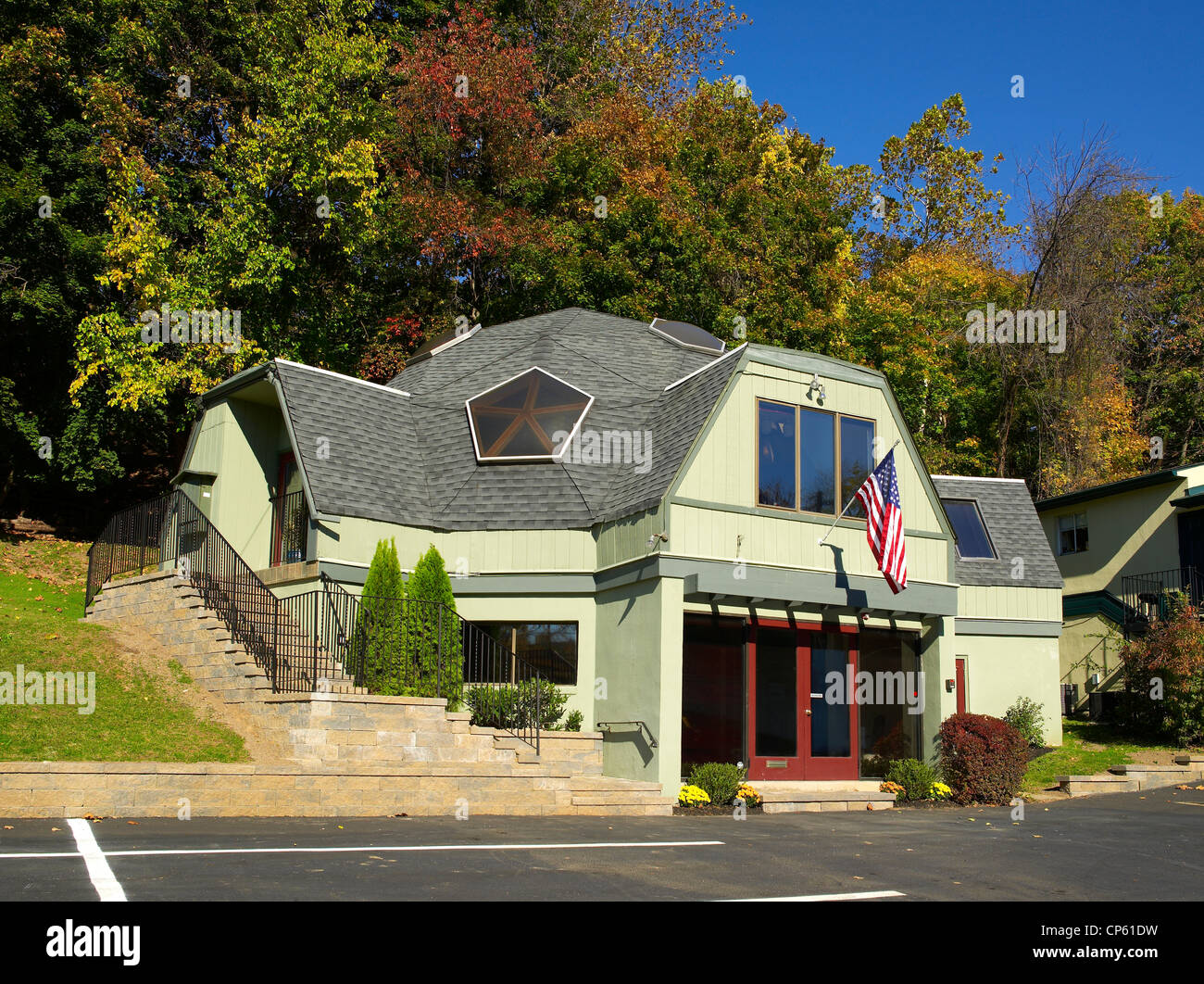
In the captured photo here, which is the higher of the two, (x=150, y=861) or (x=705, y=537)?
(x=705, y=537)

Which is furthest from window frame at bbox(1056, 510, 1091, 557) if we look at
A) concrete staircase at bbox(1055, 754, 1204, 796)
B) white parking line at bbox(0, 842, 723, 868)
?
white parking line at bbox(0, 842, 723, 868)

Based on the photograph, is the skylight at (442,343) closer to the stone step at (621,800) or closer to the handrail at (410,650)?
the handrail at (410,650)

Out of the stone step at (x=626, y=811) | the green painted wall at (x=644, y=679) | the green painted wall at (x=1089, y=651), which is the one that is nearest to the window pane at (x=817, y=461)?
the green painted wall at (x=644, y=679)

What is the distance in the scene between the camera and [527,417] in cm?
2058

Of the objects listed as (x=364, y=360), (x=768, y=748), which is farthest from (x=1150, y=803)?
(x=364, y=360)

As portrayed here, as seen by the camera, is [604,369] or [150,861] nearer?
[150,861]

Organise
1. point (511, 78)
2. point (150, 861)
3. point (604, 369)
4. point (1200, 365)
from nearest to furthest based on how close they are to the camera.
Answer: point (150, 861), point (604, 369), point (511, 78), point (1200, 365)

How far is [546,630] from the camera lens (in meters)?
18.5

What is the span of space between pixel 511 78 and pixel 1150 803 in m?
29.3

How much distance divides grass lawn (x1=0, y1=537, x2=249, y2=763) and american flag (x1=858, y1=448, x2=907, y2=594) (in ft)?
32.6

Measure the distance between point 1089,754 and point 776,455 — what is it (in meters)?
9.79

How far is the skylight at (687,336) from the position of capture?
987 inches

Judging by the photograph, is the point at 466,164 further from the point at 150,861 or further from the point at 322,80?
the point at 150,861

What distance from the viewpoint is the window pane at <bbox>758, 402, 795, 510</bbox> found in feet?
57.6
